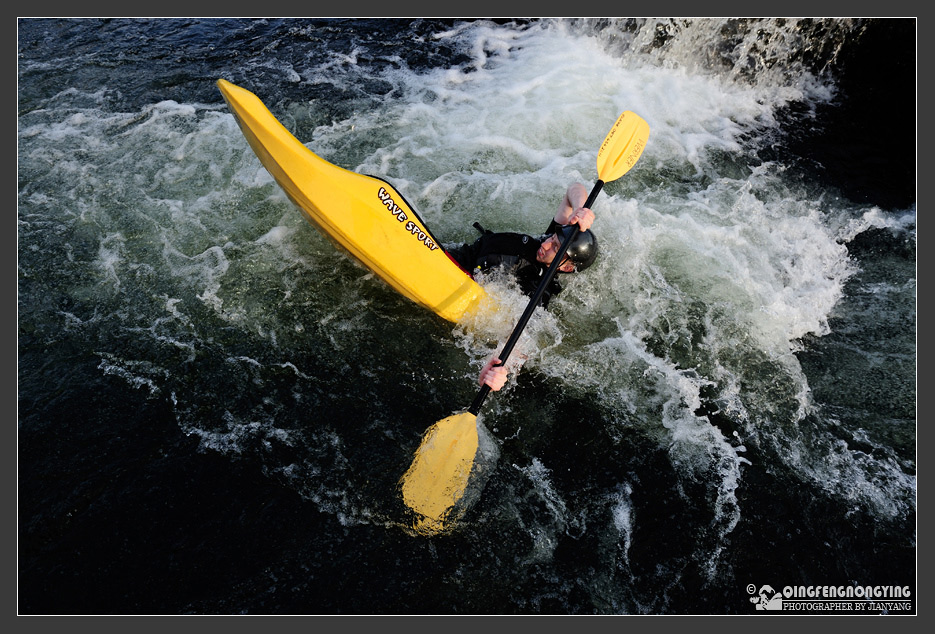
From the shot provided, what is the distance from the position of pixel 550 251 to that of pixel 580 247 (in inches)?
8.4

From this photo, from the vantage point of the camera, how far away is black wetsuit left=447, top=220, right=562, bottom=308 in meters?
4.23

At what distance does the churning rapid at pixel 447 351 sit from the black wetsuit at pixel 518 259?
0.53 feet

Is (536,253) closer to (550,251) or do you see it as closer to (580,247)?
(550,251)

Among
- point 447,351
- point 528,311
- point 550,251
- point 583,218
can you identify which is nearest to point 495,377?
point 528,311

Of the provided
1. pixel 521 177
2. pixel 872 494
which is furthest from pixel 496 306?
pixel 872 494

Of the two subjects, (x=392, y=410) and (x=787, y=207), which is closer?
(x=392, y=410)

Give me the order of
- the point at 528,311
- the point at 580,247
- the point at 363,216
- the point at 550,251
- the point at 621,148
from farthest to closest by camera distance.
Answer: the point at 621,148 → the point at 550,251 → the point at 580,247 → the point at 363,216 → the point at 528,311

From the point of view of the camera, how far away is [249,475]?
3.32m

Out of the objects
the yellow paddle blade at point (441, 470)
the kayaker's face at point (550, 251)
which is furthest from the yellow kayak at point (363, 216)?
the yellow paddle blade at point (441, 470)

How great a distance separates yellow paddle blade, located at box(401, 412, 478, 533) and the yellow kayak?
0.93 m

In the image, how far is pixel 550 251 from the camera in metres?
4.12

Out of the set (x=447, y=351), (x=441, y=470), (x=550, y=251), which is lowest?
(x=441, y=470)

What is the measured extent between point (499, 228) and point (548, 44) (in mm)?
3503

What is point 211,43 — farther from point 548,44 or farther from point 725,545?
point 725,545
